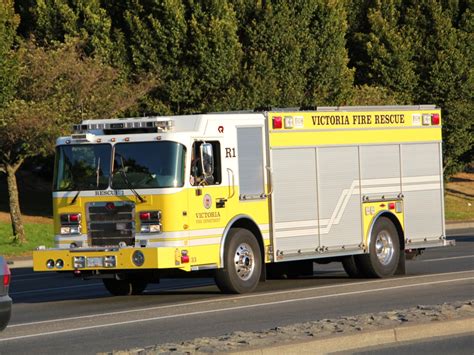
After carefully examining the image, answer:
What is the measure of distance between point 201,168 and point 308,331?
6.30 metres

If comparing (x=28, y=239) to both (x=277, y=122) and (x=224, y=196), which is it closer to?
(x=277, y=122)

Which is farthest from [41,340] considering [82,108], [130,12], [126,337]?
[130,12]

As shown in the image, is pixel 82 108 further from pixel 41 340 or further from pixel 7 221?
pixel 41 340

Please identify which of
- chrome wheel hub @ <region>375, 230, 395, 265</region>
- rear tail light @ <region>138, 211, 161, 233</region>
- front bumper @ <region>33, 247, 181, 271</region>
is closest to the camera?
front bumper @ <region>33, 247, 181, 271</region>

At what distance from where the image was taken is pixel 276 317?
15.7 m

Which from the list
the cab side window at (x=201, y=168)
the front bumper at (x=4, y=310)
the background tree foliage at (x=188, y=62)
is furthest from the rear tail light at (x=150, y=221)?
the background tree foliage at (x=188, y=62)

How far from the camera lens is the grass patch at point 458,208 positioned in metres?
51.6

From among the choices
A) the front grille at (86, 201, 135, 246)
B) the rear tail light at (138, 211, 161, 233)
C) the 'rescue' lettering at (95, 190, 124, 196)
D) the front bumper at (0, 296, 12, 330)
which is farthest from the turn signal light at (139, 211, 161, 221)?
the front bumper at (0, 296, 12, 330)

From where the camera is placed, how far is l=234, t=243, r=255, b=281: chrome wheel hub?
19.3 meters

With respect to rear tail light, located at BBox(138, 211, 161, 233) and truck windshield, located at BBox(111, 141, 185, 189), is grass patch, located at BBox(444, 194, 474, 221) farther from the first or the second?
rear tail light, located at BBox(138, 211, 161, 233)

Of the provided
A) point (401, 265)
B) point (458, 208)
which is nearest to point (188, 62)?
point (458, 208)

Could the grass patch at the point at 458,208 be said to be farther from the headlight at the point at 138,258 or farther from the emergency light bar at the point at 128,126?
the headlight at the point at 138,258

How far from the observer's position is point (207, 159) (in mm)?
18969

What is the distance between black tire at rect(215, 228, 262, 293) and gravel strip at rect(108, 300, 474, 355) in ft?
15.3
